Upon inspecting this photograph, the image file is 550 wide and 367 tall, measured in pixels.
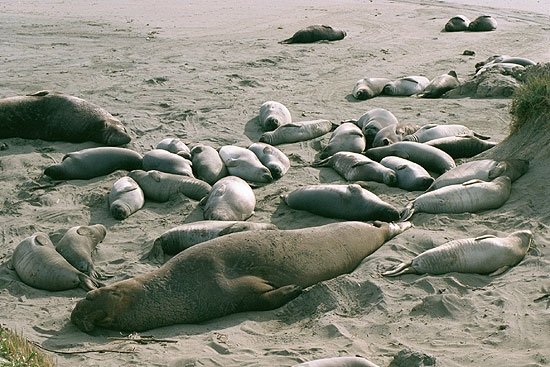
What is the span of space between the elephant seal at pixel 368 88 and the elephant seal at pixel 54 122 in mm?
3591

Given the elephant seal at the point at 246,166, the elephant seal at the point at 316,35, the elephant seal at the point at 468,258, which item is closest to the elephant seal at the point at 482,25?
the elephant seal at the point at 316,35

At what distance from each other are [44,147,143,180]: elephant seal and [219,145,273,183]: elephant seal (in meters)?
0.98

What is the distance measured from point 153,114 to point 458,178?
466cm

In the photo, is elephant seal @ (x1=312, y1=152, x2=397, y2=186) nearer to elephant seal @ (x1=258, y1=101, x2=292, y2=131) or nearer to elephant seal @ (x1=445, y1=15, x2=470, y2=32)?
elephant seal @ (x1=258, y1=101, x2=292, y2=131)

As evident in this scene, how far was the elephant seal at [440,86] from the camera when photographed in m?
12.7

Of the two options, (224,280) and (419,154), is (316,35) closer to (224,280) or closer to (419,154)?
(419,154)

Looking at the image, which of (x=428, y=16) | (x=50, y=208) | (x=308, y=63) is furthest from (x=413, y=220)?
(x=428, y=16)

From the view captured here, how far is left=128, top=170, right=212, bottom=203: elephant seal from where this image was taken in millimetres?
8906

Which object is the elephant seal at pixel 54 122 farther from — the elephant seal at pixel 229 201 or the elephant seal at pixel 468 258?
the elephant seal at pixel 468 258

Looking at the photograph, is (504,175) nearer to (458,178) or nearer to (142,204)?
(458,178)

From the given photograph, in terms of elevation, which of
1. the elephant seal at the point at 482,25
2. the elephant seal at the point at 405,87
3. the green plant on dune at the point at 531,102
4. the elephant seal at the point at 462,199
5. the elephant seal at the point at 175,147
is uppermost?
the green plant on dune at the point at 531,102

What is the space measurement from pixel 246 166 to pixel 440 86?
438cm

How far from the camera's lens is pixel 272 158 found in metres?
9.75

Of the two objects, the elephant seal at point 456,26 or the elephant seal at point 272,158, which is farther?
the elephant seal at point 456,26
